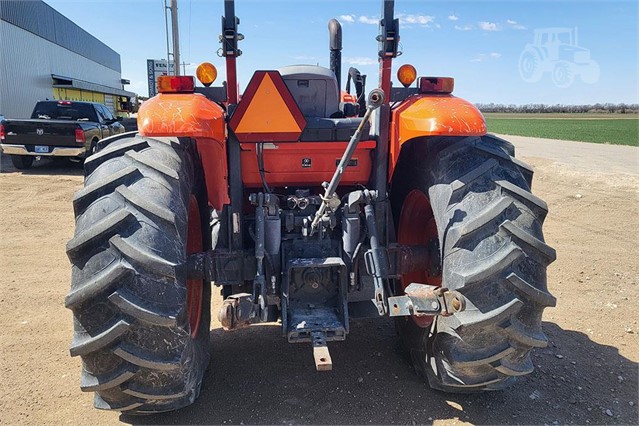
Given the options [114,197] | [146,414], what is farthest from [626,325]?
[114,197]

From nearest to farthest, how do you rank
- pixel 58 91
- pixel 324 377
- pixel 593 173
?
pixel 324 377 → pixel 593 173 → pixel 58 91

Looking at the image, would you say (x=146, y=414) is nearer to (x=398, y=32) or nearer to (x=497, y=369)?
(x=497, y=369)

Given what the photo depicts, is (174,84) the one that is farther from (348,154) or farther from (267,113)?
(348,154)

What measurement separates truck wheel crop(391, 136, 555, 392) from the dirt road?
0.35m

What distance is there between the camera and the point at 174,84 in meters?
3.03

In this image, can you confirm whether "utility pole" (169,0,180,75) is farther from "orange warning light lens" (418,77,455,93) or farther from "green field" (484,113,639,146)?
"green field" (484,113,639,146)

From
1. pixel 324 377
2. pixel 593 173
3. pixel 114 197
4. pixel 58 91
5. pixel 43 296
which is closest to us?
pixel 114 197

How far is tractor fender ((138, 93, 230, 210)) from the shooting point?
260 cm

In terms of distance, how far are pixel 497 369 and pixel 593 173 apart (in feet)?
37.9

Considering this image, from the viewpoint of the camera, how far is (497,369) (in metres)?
2.64

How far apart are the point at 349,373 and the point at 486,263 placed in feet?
4.72

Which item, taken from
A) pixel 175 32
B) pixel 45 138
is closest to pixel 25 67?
pixel 45 138

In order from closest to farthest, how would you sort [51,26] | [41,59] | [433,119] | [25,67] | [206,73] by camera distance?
[433,119], [206,73], [25,67], [41,59], [51,26]

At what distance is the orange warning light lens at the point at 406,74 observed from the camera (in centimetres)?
320
